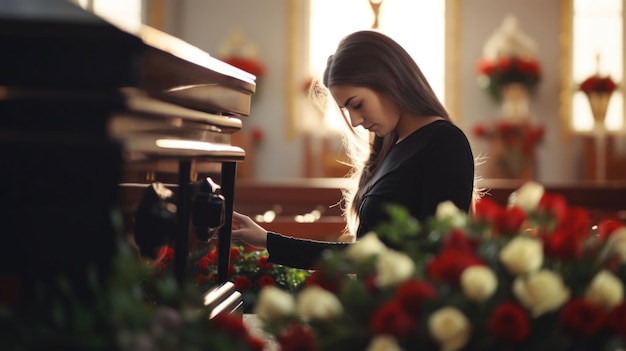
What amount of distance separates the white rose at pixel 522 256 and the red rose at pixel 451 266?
39mm

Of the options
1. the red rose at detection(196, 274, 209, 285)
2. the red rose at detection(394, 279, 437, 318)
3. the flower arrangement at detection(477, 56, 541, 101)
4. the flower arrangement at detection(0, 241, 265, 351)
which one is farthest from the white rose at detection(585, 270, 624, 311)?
the flower arrangement at detection(477, 56, 541, 101)

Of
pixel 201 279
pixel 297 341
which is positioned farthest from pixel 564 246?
pixel 201 279

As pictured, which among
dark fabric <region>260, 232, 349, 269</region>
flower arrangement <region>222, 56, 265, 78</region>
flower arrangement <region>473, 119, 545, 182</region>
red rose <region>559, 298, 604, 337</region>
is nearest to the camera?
red rose <region>559, 298, 604, 337</region>

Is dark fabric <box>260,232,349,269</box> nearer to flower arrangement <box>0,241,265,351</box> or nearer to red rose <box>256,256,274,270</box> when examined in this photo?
red rose <box>256,256,274,270</box>

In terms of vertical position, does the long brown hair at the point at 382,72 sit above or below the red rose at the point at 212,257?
above

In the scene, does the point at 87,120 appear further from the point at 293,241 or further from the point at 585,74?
the point at 585,74

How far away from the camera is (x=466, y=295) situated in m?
1.21

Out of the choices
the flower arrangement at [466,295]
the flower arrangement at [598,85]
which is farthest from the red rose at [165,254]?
the flower arrangement at [598,85]

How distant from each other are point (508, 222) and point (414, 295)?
0.22 meters

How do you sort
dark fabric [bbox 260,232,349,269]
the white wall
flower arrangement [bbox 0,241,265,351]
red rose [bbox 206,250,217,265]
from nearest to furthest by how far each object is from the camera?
flower arrangement [bbox 0,241,265,351]
red rose [bbox 206,250,217,265]
dark fabric [bbox 260,232,349,269]
the white wall

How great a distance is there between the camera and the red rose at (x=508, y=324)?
1162 mm

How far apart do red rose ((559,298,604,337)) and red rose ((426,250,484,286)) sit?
131 mm

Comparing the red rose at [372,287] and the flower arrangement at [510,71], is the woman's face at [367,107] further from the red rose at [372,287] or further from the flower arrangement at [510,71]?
the flower arrangement at [510,71]

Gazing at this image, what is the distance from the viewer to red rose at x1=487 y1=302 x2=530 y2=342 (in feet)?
3.81
